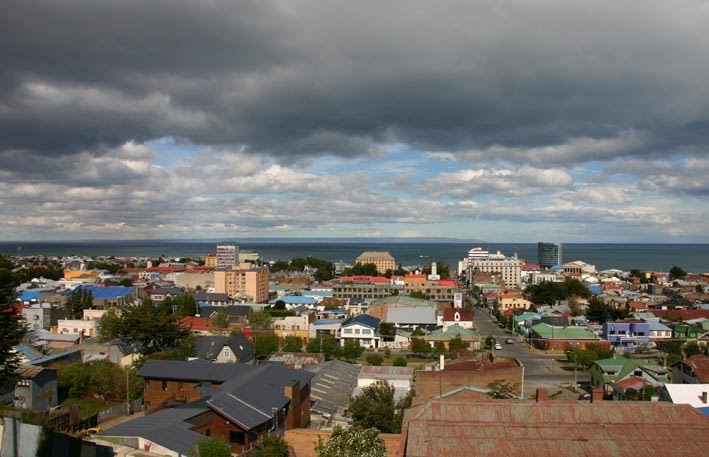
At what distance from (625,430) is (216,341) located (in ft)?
78.6

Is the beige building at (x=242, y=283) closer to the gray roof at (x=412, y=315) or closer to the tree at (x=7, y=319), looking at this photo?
the gray roof at (x=412, y=315)

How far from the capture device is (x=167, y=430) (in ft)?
46.5

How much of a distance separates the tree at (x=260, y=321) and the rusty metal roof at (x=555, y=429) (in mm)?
31560

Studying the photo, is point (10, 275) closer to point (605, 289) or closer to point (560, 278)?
point (605, 289)

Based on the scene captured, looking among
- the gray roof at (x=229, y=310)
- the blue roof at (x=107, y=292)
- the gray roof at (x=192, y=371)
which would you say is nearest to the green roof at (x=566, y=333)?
the gray roof at (x=229, y=310)

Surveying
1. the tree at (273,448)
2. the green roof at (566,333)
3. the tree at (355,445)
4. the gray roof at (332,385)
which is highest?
the tree at (355,445)

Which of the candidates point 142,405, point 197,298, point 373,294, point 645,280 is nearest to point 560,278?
point 645,280

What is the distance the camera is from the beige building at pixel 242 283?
7050 cm

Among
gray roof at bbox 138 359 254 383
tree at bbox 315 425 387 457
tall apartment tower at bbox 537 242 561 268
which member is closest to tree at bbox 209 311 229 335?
gray roof at bbox 138 359 254 383

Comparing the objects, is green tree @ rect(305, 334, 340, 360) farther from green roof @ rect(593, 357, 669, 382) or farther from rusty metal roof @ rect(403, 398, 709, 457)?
rusty metal roof @ rect(403, 398, 709, 457)

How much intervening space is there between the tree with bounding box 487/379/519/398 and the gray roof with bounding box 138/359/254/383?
915 cm

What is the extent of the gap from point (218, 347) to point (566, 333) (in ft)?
85.0

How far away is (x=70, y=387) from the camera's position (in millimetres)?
23984

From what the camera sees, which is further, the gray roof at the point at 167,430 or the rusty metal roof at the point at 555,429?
the gray roof at the point at 167,430
